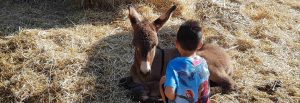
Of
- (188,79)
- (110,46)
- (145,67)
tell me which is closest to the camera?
(188,79)

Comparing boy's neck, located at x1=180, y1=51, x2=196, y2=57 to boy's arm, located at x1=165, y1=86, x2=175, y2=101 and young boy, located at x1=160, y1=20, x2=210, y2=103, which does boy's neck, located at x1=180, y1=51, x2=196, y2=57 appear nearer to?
young boy, located at x1=160, y1=20, x2=210, y2=103

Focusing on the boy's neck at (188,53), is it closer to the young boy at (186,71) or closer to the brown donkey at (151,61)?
the young boy at (186,71)

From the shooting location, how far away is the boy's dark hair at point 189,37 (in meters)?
4.69

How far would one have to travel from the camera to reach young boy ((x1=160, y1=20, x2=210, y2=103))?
4.67 metres

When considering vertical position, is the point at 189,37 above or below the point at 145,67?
above

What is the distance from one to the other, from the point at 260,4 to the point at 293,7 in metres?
0.92

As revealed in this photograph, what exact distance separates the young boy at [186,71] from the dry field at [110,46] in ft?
6.28

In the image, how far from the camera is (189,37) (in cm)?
469

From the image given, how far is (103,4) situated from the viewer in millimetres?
9234

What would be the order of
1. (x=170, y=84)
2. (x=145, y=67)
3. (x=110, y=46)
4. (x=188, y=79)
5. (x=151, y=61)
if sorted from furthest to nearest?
1. (x=110, y=46)
2. (x=151, y=61)
3. (x=145, y=67)
4. (x=188, y=79)
5. (x=170, y=84)

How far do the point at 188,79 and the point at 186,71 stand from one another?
98 millimetres

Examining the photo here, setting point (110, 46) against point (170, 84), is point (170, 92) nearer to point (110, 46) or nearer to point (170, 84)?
point (170, 84)

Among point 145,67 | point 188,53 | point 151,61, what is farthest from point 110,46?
point 188,53

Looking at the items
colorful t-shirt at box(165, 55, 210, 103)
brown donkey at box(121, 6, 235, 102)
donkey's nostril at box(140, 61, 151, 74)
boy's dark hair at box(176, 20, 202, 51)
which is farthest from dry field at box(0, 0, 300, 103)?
boy's dark hair at box(176, 20, 202, 51)
